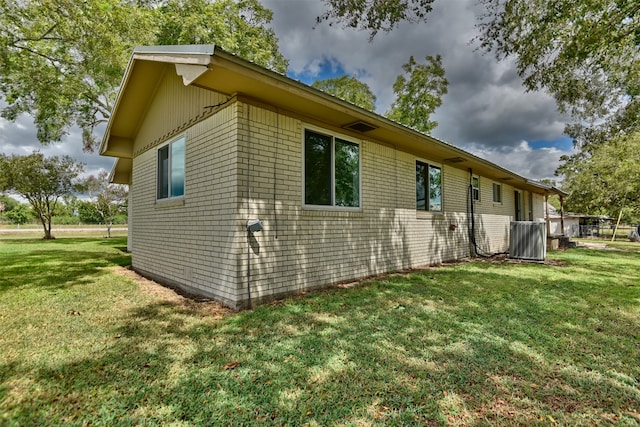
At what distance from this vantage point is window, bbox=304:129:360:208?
536 cm

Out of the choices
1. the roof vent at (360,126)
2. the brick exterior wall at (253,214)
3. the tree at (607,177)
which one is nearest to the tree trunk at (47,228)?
the brick exterior wall at (253,214)

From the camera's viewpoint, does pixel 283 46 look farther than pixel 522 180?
Yes

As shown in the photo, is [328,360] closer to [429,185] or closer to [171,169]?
[171,169]

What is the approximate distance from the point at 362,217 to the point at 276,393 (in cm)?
438

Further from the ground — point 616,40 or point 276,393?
point 616,40

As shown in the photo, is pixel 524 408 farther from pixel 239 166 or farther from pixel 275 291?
pixel 239 166

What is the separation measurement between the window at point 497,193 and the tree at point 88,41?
14.0m

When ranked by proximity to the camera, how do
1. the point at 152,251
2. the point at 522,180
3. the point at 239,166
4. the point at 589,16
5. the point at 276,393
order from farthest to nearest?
the point at 522,180 → the point at 152,251 → the point at 589,16 → the point at 239,166 → the point at 276,393

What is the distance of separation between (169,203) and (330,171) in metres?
3.38

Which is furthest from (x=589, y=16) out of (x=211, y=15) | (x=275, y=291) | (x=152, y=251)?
(x=211, y=15)

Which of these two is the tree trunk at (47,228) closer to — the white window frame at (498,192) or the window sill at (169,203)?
the window sill at (169,203)

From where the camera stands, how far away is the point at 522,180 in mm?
12219

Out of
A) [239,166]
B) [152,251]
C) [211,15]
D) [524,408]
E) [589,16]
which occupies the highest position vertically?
[211,15]

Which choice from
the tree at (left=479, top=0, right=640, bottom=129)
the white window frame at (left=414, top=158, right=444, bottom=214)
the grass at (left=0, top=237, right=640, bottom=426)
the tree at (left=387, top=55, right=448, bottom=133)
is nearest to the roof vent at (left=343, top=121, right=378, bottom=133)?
the white window frame at (left=414, top=158, right=444, bottom=214)
